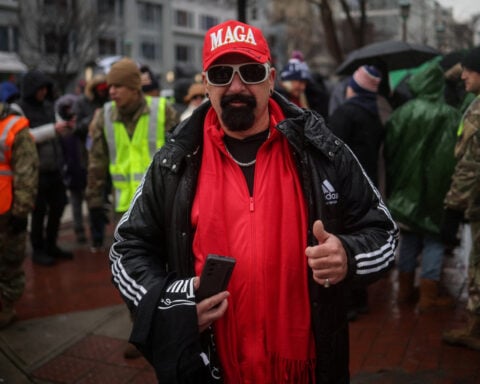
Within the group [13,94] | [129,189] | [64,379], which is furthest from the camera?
[13,94]

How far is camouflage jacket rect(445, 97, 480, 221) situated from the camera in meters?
3.98

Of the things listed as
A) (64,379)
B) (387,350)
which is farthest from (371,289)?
(64,379)

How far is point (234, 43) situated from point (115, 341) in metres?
3.12

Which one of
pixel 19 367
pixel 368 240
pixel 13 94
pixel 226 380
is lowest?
pixel 19 367

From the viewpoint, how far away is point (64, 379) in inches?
158

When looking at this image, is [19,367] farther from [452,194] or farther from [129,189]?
[452,194]

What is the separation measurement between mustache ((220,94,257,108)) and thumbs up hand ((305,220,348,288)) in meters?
0.63

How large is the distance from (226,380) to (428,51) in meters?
6.76

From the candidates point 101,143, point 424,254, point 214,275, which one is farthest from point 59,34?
point 214,275

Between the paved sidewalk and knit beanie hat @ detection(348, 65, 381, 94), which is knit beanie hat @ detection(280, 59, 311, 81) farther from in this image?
the paved sidewalk

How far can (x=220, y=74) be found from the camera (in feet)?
7.66

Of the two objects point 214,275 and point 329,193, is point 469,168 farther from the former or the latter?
point 214,275

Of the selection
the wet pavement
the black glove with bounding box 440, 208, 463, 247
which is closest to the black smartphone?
the wet pavement

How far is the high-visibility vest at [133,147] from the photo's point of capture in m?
4.53
